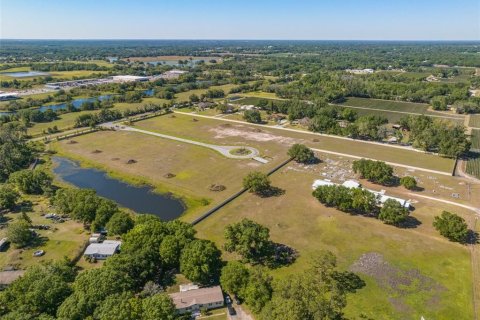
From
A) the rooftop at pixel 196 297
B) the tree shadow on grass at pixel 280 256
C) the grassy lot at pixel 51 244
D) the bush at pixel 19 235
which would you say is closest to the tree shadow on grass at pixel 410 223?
the tree shadow on grass at pixel 280 256

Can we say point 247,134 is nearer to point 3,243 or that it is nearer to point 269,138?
point 269,138

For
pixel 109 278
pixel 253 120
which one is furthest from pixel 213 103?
pixel 109 278

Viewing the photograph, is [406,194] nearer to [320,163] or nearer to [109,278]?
[320,163]

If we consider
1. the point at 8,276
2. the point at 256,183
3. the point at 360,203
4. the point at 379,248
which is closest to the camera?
the point at 8,276

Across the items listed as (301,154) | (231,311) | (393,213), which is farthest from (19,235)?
(301,154)

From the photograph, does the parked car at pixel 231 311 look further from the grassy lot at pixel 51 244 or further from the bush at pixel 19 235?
the bush at pixel 19 235
